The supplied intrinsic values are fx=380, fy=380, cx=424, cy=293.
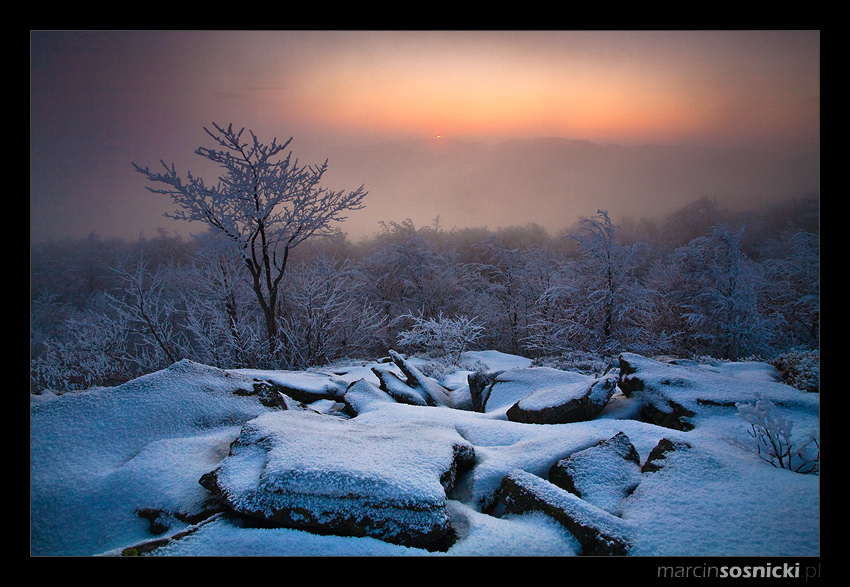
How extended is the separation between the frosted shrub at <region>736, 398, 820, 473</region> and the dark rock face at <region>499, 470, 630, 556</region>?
123 centimetres

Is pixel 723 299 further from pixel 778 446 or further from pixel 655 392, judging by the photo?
pixel 778 446

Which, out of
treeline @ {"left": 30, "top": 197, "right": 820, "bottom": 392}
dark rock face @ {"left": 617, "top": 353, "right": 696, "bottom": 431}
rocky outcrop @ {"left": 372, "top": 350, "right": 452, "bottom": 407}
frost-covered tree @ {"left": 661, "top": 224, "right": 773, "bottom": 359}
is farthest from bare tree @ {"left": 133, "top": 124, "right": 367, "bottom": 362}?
frost-covered tree @ {"left": 661, "top": 224, "right": 773, "bottom": 359}

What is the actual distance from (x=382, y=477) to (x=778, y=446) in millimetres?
2593

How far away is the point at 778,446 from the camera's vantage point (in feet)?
8.20

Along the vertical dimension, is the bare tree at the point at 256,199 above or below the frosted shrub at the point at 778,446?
above

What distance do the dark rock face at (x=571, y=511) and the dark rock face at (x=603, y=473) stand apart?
0.81 feet

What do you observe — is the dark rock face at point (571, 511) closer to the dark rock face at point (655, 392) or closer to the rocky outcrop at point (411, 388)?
the dark rock face at point (655, 392)

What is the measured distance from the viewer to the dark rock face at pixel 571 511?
5.83 ft

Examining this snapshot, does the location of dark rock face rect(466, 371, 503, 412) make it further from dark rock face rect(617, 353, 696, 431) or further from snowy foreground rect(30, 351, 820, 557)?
dark rock face rect(617, 353, 696, 431)

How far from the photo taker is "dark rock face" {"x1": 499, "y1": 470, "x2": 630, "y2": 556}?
1777 millimetres

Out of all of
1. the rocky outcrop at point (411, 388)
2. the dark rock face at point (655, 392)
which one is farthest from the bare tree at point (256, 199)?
the dark rock face at point (655, 392)
